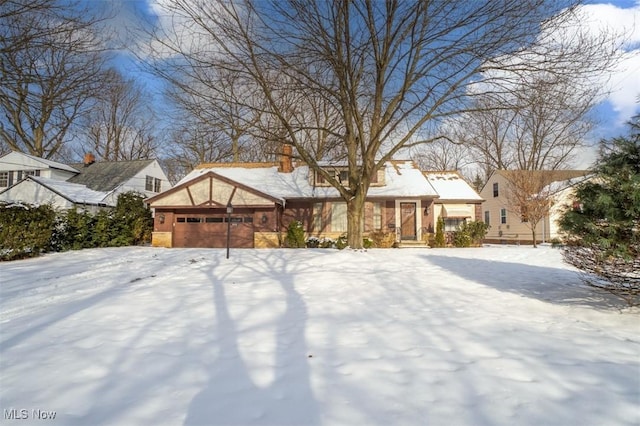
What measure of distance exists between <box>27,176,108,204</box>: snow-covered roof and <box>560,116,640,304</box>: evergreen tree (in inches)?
1013

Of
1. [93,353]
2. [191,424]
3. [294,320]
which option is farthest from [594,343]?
[93,353]

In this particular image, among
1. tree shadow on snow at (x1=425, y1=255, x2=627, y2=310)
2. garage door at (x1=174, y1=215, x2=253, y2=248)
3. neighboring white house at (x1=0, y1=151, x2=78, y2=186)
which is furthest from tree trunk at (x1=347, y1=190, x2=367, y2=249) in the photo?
neighboring white house at (x1=0, y1=151, x2=78, y2=186)

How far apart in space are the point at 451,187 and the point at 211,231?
1600cm

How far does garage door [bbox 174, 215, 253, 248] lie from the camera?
17375 millimetres

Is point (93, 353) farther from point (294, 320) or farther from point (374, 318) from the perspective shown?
point (374, 318)

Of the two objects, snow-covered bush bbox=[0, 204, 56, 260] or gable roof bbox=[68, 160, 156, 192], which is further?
gable roof bbox=[68, 160, 156, 192]

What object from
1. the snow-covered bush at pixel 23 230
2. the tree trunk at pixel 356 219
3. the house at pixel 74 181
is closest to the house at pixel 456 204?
the tree trunk at pixel 356 219

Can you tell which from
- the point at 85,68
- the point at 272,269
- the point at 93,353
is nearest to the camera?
the point at 93,353

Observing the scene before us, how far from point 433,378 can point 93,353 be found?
3456 millimetres

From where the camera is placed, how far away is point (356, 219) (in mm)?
13492

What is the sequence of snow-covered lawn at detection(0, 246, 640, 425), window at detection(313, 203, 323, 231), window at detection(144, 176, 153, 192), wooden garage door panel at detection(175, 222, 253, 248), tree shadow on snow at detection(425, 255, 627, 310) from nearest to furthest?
snow-covered lawn at detection(0, 246, 640, 425)
tree shadow on snow at detection(425, 255, 627, 310)
wooden garage door panel at detection(175, 222, 253, 248)
window at detection(313, 203, 323, 231)
window at detection(144, 176, 153, 192)

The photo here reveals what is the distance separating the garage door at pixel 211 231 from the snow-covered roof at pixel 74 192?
30.4 feet

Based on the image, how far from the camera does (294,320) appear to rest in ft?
15.1

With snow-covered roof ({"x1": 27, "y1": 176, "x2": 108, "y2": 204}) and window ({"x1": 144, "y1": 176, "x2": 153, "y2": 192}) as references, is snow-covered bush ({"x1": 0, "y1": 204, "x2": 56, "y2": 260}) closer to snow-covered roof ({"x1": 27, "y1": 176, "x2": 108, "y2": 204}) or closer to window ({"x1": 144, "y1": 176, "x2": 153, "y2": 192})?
snow-covered roof ({"x1": 27, "y1": 176, "x2": 108, "y2": 204})
